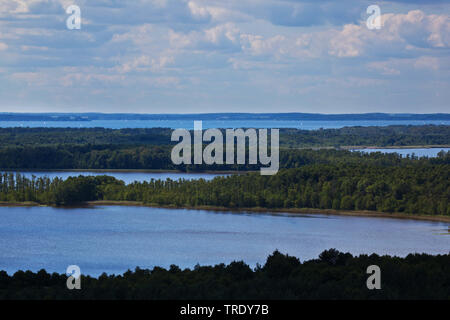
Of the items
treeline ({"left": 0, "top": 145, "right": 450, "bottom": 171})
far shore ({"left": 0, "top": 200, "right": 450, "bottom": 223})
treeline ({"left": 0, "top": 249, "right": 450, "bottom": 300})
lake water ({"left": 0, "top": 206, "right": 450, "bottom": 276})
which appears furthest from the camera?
treeline ({"left": 0, "top": 145, "right": 450, "bottom": 171})

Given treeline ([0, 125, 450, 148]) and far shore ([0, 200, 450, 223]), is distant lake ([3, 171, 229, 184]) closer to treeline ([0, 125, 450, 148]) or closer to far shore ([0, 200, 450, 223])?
far shore ([0, 200, 450, 223])

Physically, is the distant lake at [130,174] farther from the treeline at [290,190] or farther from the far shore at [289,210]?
the far shore at [289,210]

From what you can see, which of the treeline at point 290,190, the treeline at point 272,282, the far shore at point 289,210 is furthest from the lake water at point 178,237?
the treeline at point 272,282

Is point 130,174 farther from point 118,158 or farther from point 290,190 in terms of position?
point 290,190

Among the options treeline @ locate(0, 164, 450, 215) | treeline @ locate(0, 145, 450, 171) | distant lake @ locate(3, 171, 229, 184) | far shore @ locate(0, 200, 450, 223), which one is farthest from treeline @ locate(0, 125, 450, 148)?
far shore @ locate(0, 200, 450, 223)

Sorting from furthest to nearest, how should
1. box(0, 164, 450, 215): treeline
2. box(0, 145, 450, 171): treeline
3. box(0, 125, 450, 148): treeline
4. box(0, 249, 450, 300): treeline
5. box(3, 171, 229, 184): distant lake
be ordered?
1. box(0, 125, 450, 148): treeline
2. box(0, 145, 450, 171): treeline
3. box(3, 171, 229, 184): distant lake
4. box(0, 164, 450, 215): treeline
5. box(0, 249, 450, 300): treeline
